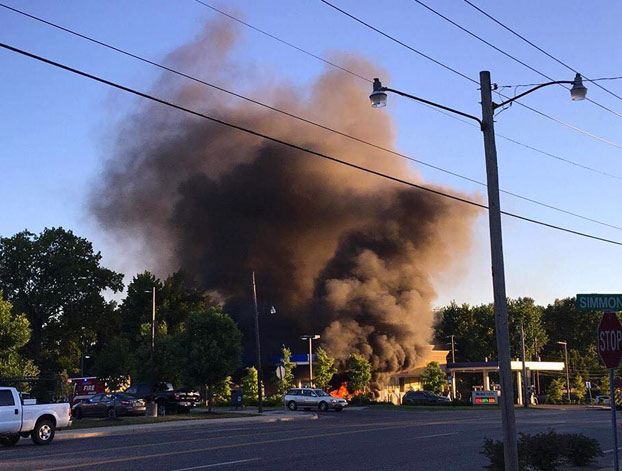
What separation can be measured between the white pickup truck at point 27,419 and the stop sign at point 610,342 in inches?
650

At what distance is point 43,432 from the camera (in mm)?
21750

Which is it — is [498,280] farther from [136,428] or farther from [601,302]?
[136,428]

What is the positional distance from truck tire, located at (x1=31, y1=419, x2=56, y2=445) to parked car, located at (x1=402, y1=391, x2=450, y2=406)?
43.7m

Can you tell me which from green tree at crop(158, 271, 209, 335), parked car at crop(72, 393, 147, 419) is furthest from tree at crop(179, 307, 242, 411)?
green tree at crop(158, 271, 209, 335)

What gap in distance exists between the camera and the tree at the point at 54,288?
76812mm

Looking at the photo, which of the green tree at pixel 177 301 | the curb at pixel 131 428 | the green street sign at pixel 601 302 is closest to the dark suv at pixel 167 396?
the curb at pixel 131 428

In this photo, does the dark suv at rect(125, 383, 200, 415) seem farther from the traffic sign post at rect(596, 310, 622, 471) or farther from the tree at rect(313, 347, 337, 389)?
the traffic sign post at rect(596, 310, 622, 471)

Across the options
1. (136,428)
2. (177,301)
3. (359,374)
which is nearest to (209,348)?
(136,428)

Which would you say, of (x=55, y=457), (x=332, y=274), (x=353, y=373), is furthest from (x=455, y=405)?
(x=55, y=457)

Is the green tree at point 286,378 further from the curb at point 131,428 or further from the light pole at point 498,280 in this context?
the light pole at point 498,280

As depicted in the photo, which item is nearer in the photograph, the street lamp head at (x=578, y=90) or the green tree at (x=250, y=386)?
the street lamp head at (x=578, y=90)

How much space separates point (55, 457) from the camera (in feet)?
55.7

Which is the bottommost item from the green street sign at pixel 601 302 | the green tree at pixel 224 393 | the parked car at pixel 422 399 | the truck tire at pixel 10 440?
the parked car at pixel 422 399

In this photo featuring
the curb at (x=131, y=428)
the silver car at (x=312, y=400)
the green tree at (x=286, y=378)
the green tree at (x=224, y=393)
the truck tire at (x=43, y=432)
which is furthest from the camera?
the green tree at (x=224, y=393)
